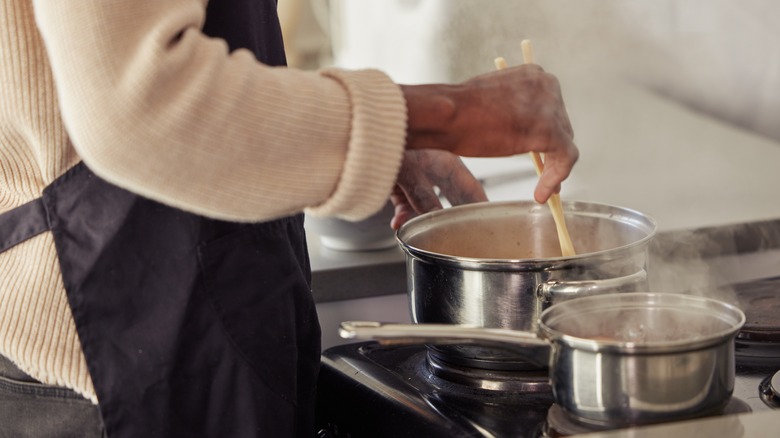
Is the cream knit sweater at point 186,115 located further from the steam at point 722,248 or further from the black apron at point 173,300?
the steam at point 722,248

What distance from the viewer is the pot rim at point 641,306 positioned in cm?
82

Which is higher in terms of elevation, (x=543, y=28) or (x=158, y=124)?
(x=543, y=28)

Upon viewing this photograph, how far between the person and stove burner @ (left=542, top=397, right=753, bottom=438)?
0.25 m

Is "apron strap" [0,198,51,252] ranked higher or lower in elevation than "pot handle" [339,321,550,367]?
higher

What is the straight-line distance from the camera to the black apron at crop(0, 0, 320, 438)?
95 centimetres

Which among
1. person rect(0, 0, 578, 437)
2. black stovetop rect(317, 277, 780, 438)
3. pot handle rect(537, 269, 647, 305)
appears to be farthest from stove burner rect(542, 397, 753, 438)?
person rect(0, 0, 578, 437)

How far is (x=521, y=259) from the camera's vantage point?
39.6 inches

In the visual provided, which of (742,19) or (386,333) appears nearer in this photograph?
(386,333)

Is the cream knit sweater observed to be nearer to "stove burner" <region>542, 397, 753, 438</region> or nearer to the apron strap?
the apron strap

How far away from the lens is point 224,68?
80cm

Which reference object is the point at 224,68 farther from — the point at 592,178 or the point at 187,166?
the point at 592,178

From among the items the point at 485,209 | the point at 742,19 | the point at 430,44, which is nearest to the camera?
the point at 485,209

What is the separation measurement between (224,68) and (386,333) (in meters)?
0.28

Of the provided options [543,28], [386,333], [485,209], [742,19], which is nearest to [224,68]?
[386,333]
